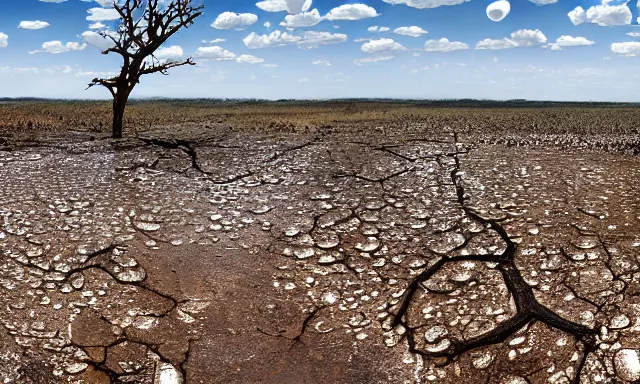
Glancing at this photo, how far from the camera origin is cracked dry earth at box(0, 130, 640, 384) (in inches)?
150

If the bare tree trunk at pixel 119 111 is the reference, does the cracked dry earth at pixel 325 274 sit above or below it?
below

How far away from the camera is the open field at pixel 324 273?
380cm

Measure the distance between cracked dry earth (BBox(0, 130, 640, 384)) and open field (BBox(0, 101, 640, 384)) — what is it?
0.06 ft

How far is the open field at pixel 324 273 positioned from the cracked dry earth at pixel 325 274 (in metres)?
0.02

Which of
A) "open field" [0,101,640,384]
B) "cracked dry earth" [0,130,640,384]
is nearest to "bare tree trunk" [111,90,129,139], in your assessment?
"open field" [0,101,640,384]

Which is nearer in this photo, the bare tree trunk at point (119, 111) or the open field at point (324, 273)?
the open field at point (324, 273)

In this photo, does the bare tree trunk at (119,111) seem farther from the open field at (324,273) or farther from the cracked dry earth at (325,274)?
the cracked dry earth at (325,274)

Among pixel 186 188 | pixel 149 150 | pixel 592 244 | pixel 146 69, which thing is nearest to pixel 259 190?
pixel 186 188

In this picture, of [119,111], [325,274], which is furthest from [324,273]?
[119,111]

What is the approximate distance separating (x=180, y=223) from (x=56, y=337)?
80.3 inches

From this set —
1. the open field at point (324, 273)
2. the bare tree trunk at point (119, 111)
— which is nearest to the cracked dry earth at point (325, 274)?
the open field at point (324, 273)

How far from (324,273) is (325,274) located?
0.8 inches

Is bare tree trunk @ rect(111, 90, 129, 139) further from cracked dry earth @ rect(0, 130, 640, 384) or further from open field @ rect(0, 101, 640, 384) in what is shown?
cracked dry earth @ rect(0, 130, 640, 384)

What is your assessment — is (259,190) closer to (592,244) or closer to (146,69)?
(592,244)
